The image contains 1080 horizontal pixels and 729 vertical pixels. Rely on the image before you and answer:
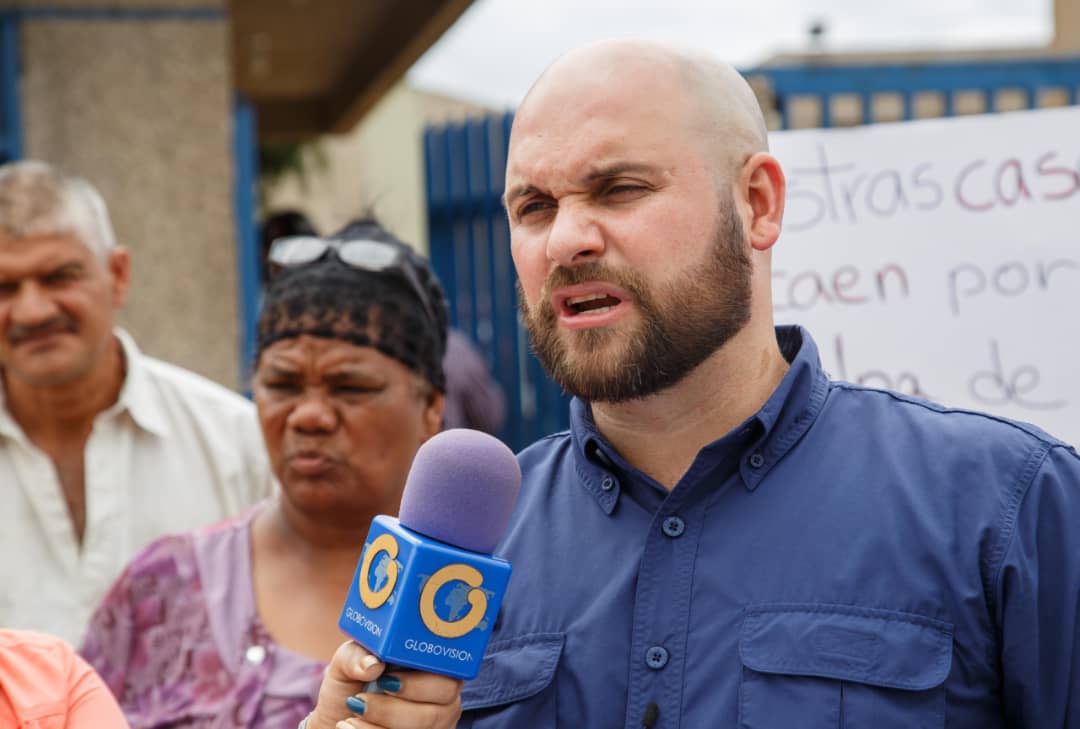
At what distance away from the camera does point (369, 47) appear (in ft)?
31.8

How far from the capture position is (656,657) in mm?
1796

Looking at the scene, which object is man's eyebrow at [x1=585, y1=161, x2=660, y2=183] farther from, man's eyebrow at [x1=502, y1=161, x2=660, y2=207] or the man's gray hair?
the man's gray hair

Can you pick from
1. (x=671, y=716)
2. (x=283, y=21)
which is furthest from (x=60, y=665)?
(x=283, y=21)

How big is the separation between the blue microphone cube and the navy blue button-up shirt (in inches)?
10.4

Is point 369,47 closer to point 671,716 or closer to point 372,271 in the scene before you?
point 372,271

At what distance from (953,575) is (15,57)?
5.18 meters

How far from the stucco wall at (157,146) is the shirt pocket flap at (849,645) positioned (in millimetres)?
4683

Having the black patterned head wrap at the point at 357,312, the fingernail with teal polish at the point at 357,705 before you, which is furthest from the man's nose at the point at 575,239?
the black patterned head wrap at the point at 357,312

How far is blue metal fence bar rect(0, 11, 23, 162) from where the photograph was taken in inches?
230

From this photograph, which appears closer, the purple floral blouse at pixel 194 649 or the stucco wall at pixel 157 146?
the purple floral blouse at pixel 194 649

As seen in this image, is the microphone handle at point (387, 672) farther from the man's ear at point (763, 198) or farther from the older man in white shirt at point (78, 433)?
the older man in white shirt at point (78, 433)

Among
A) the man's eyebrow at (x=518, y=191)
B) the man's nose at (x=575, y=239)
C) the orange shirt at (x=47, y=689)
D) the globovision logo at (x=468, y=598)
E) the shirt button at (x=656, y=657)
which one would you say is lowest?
the orange shirt at (x=47, y=689)

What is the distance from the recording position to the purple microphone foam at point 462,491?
1661 mm

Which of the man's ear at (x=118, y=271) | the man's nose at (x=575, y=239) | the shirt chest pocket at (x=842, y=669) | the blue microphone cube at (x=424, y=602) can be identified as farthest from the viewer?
the man's ear at (x=118, y=271)
